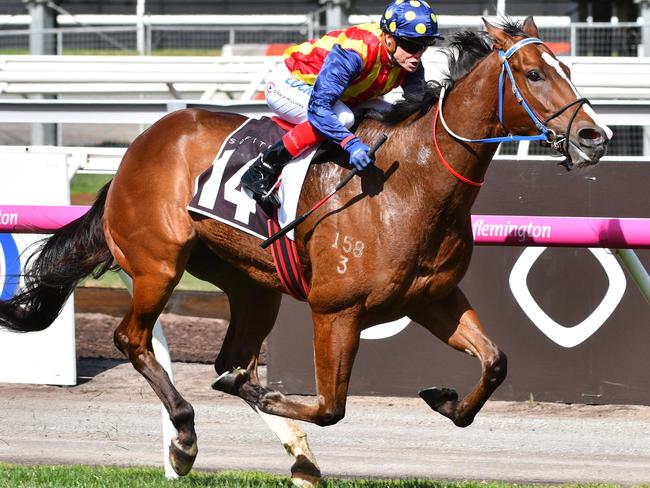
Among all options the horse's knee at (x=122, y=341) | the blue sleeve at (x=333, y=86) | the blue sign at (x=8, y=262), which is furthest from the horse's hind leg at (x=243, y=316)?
the blue sign at (x=8, y=262)

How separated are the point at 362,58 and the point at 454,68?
38cm

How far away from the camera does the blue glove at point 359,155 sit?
4133 millimetres

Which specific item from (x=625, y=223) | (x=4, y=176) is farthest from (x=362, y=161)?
(x=4, y=176)

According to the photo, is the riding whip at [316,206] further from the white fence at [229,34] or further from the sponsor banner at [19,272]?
the white fence at [229,34]

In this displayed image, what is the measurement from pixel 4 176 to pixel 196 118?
2490 mm

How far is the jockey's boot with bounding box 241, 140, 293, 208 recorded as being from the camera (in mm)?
4469

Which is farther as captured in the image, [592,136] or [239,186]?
[239,186]

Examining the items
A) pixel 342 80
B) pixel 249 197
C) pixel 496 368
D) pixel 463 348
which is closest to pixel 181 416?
pixel 249 197

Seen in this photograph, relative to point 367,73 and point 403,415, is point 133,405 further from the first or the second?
point 367,73

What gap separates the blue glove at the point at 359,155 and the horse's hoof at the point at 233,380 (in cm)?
121

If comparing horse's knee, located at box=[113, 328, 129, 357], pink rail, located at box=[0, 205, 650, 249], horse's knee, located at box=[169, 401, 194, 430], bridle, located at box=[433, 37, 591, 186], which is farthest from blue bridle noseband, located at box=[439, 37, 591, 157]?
horse's knee, located at box=[113, 328, 129, 357]

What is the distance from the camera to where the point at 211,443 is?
5.92 metres

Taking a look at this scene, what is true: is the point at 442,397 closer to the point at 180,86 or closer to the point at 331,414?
the point at 331,414

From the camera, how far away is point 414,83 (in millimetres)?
4547
